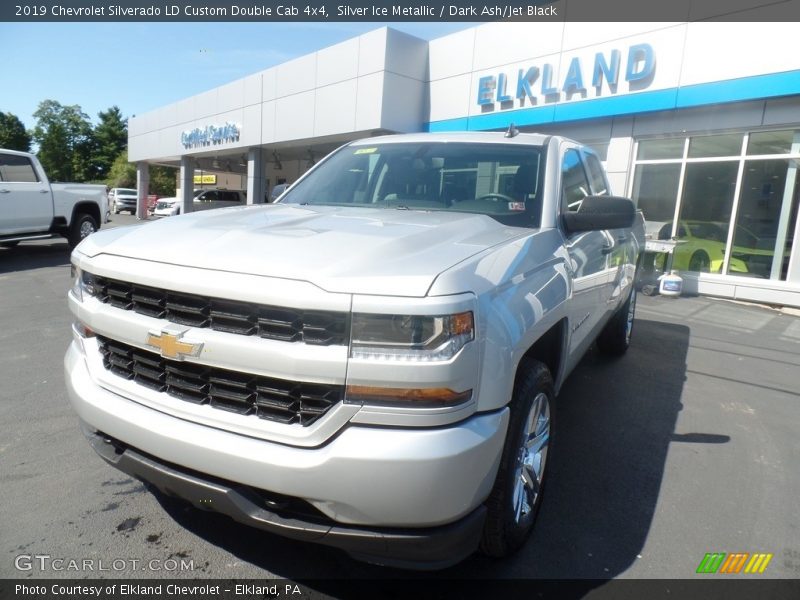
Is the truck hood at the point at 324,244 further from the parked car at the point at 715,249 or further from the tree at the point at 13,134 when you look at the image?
the tree at the point at 13,134

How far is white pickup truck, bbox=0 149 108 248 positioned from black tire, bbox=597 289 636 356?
10546 mm

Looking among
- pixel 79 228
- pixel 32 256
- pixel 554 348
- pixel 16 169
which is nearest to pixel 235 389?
pixel 554 348

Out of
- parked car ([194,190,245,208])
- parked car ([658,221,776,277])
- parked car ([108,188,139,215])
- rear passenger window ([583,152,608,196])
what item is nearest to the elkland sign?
parked car ([658,221,776,277])

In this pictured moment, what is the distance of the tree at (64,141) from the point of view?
79938 millimetres

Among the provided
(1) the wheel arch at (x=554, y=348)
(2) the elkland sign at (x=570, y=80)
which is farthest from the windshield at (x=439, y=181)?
(2) the elkland sign at (x=570, y=80)

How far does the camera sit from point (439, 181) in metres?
3.28

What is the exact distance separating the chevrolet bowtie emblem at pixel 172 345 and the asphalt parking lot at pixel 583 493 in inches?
36.9

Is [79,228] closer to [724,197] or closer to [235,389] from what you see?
[235,389]

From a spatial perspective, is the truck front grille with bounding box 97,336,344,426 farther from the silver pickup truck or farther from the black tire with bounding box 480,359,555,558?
the black tire with bounding box 480,359,555,558

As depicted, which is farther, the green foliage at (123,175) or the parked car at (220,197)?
the green foliage at (123,175)

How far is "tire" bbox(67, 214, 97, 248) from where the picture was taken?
11820 millimetres

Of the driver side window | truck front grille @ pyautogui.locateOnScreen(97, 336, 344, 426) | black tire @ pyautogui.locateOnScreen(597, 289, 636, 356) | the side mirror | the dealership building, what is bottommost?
black tire @ pyautogui.locateOnScreen(597, 289, 636, 356)

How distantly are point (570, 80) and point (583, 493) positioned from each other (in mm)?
11714

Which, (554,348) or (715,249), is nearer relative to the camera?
(554,348)
